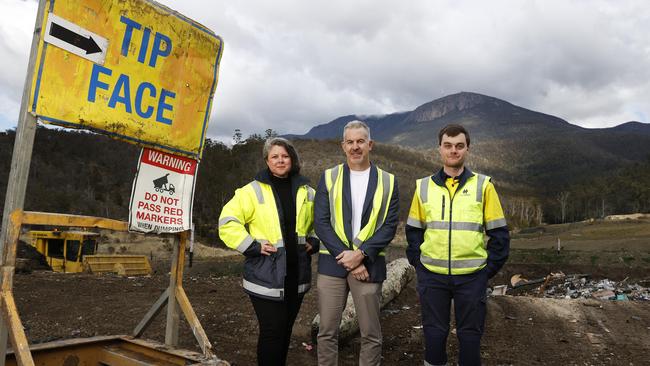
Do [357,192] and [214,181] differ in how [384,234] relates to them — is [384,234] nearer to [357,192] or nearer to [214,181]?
[357,192]

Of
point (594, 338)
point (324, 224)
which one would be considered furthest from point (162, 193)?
point (594, 338)

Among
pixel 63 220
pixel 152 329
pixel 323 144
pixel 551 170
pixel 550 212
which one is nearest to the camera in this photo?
pixel 63 220

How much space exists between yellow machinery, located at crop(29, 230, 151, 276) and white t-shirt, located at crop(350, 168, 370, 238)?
48.9 ft

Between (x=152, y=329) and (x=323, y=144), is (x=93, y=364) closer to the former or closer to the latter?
(x=152, y=329)

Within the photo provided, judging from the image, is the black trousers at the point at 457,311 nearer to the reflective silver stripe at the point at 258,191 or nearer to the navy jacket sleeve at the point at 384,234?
the navy jacket sleeve at the point at 384,234

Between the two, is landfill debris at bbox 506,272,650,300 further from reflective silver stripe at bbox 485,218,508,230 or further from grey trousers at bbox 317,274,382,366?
grey trousers at bbox 317,274,382,366

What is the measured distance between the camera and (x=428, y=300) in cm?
361

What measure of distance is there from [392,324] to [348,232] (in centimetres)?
393

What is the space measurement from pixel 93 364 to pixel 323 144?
92172 millimetres


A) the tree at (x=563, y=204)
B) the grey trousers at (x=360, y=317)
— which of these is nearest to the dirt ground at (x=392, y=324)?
the grey trousers at (x=360, y=317)

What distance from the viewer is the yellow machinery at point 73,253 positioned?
16.6m

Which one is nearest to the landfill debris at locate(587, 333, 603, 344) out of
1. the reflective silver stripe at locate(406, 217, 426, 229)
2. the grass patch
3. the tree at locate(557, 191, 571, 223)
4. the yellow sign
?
the reflective silver stripe at locate(406, 217, 426, 229)

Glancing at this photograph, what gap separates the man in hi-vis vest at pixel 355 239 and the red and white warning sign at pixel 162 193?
44.3 inches

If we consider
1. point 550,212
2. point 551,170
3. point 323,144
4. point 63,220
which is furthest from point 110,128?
point 551,170
